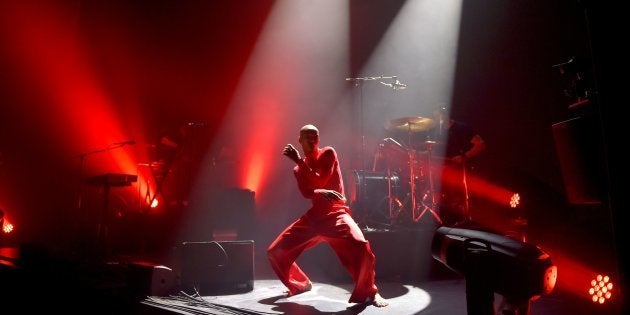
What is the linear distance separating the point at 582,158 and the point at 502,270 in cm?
94

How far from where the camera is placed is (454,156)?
7.05m

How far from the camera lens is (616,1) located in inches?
45.4

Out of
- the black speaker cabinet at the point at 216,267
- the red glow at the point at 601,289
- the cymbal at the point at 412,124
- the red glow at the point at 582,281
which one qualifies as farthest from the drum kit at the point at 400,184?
the red glow at the point at 601,289

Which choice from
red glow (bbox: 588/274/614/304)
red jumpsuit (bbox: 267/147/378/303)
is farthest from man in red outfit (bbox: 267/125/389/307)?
red glow (bbox: 588/274/614/304)

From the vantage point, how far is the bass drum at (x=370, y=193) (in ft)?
22.1

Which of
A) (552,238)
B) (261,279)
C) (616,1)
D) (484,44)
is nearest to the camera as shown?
(616,1)

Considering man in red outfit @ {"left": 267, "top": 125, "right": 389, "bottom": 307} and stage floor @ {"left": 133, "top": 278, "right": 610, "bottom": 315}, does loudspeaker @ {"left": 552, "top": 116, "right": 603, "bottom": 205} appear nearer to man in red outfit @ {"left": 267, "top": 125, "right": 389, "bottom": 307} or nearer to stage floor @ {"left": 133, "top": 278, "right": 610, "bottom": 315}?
stage floor @ {"left": 133, "top": 278, "right": 610, "bottom": 315}

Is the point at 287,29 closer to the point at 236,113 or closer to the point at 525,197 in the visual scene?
the point at 236,113

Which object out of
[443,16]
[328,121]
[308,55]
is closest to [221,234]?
[328,121]

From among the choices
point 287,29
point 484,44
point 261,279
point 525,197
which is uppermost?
point 287,29

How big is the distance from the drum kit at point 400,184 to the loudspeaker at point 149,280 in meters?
3.28

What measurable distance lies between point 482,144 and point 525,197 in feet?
3.63

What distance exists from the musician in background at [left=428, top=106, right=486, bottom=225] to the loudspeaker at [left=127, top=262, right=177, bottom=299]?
4.45 meters

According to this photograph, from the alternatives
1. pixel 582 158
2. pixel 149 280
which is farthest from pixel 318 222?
pixel 582 158
